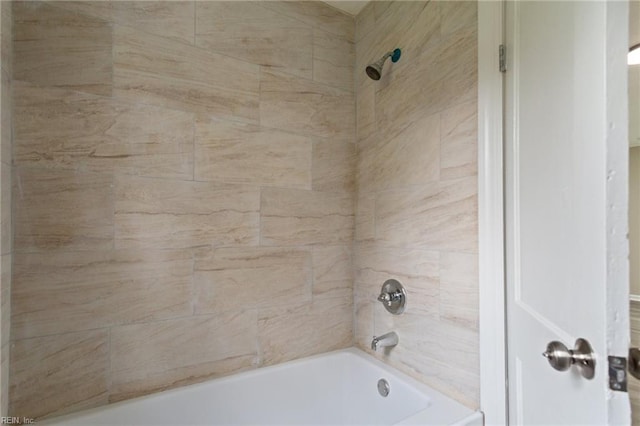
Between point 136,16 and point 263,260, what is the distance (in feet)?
3.76

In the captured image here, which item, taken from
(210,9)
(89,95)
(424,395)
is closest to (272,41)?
(210,9)

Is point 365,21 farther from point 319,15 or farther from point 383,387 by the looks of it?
point 383,387

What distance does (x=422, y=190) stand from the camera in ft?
4.55

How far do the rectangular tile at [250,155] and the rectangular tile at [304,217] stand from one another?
0.07 meters

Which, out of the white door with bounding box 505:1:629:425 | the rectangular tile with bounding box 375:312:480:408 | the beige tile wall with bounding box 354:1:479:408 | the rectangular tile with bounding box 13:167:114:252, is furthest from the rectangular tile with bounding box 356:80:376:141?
the rectangular tile with bounding box 13:167:114:252

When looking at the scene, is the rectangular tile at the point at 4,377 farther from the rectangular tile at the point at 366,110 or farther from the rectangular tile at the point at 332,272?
the rectangular tile at the point at 366,110

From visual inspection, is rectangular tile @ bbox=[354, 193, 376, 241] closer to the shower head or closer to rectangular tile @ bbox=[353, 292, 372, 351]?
rectangular tile @ bbox=[353, 292, 372, 351]

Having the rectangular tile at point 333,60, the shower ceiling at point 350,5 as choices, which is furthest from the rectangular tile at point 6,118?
the shower ceiling at point 350,5

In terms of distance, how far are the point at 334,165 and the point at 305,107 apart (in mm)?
336

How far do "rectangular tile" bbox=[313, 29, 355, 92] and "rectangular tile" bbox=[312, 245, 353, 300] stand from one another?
2.98 ft

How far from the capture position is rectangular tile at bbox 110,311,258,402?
4.11 feet

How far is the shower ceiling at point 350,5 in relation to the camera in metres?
1.74

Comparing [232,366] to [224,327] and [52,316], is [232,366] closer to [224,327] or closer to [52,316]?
[224,327]

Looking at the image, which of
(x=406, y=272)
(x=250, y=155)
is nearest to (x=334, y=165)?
(x=250, y=155)
